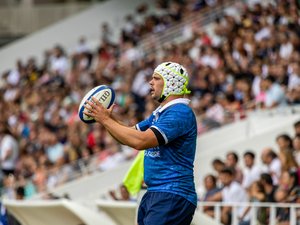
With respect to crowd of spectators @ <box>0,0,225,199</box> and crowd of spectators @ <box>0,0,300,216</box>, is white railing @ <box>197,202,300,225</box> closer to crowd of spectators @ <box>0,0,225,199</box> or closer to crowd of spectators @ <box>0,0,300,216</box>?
crowd of spectators @ <box>0,0,300,216</box>

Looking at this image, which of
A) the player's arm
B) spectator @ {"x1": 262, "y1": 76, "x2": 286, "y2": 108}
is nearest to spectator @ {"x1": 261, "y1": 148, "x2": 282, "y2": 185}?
spectator @ {"x1": 262, "y1": 76, "x2": 286, "y2": 108}

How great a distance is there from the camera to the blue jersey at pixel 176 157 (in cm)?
902

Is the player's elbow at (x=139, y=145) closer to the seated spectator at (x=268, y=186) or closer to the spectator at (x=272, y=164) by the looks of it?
the seated spectator at (x=268, y=186)

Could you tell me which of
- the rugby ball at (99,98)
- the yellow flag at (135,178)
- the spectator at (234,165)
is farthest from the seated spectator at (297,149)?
the rugby ball at (99,98)

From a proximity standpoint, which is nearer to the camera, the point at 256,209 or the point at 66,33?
the point at 256,209

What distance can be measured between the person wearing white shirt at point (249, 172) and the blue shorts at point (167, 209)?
6.12 m

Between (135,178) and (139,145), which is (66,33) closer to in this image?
(135,178)

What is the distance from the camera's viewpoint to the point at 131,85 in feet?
74.5

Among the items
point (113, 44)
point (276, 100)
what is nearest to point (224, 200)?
point (276, 100)

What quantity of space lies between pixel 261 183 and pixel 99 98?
17.4 ft

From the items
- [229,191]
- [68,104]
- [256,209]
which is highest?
[68,104]

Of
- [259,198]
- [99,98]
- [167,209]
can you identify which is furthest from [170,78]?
[259,198]

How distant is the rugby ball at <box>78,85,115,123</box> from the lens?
907cm

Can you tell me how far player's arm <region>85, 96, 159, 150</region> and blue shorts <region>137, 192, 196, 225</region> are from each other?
58 centimetres
